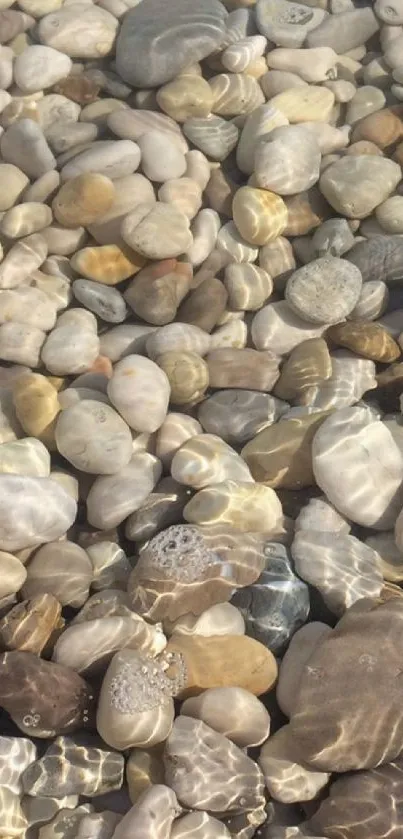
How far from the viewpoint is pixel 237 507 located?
311 centimetres

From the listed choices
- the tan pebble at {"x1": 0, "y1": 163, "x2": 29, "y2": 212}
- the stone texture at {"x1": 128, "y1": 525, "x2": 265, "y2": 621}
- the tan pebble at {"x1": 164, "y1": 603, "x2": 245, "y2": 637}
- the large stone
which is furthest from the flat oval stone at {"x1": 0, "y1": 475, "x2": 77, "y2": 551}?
the tan pebble at {"x1": 0, "y1": 163, "x2": 29, "y2": 212}

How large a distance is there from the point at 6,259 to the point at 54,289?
268 mm

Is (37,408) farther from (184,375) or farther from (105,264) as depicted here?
(105,264)

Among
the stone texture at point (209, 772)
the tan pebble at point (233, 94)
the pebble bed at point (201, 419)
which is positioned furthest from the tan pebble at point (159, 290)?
the stone texture at point (209, 772)

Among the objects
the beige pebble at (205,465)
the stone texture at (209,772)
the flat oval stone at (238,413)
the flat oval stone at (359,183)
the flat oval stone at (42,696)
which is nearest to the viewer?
the stone texture at (209,772)

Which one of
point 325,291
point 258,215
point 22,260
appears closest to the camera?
point 325,291

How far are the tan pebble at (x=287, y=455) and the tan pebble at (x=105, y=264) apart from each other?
114 centimetres

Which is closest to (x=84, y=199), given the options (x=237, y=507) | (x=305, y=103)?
(x=305, y=103)

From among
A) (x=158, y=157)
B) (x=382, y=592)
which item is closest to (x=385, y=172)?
(x=158, y=157)

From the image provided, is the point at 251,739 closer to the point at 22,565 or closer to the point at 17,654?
the point at 17,654

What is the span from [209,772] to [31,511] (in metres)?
1.10

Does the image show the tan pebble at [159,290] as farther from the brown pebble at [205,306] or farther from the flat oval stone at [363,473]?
the flat oval stone at [363,473]

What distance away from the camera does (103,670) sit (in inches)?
108

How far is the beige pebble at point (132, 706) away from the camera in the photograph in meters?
2.52
